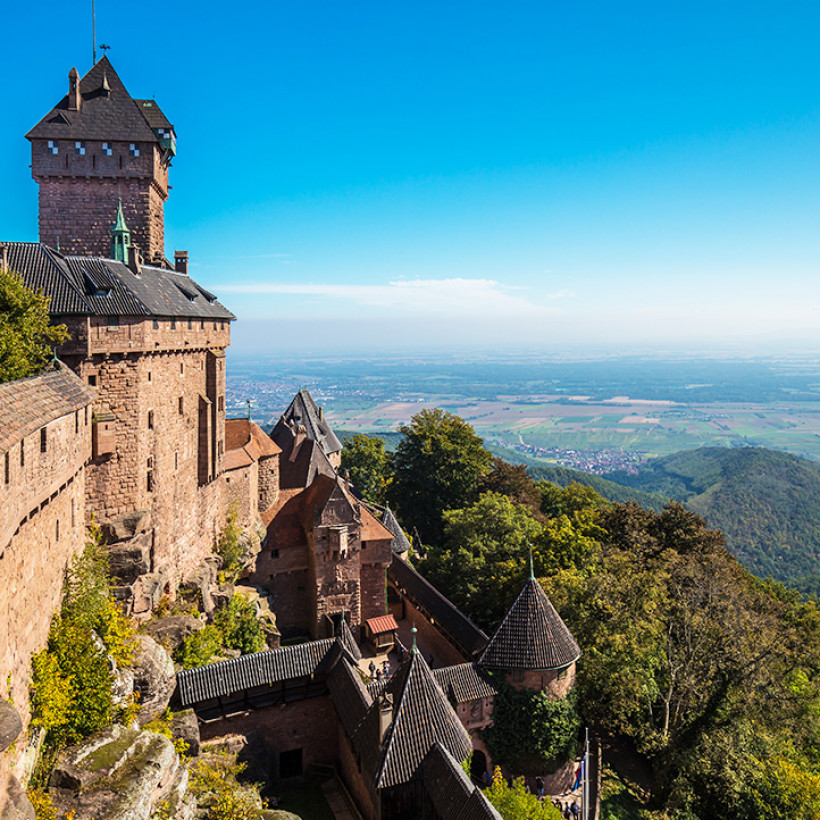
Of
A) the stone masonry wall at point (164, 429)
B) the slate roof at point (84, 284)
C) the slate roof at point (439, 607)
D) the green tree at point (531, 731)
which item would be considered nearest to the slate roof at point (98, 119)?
the slate roof at point (84, 284)

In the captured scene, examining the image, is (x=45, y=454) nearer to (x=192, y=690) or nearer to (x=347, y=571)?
(x=192, y=690)

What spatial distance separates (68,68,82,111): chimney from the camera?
25.7 m

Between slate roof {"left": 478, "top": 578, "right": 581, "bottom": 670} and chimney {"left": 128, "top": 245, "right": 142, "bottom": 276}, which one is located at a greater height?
chimney {"left": 128, "top": 245, "right": 142, "bottom": 276}

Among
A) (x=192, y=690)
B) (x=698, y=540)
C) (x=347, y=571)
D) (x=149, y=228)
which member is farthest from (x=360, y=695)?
(x=698, y=540)

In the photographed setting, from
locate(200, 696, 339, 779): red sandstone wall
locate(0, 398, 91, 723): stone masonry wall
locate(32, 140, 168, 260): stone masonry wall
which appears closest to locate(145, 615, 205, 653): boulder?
locate(200, 696, 339, 779): red sandstone wall

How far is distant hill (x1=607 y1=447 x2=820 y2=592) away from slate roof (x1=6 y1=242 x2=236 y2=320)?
316 feet

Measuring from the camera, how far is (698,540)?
40.3 meters

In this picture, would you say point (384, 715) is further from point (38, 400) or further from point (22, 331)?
point (22, 331)

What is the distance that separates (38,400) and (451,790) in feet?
49.8

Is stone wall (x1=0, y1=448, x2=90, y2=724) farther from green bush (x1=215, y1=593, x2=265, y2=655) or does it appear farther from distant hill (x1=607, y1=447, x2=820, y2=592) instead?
distant hill (x1=607, y1=447, x2=820, y2=592)

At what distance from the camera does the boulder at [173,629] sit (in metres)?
21.0

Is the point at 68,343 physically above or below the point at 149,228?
below

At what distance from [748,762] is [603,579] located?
8.46 meters

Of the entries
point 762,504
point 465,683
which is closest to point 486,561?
point 465,683
